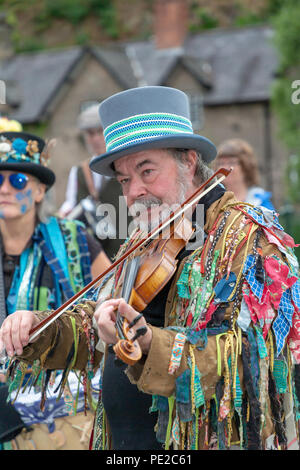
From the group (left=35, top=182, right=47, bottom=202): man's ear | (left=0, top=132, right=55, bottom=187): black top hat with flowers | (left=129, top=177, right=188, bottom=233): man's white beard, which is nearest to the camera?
(left=129, top=177, right=188, bottom=233): man's white beard

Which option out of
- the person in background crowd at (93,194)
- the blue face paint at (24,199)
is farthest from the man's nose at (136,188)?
the person in background crowd at (93,194)

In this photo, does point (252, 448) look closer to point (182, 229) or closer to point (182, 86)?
point (182, 229)

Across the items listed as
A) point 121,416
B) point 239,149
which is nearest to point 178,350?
point 121,416

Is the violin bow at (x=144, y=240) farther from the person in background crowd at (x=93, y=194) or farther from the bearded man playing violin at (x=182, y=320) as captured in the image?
the person in background crowd at (x=93, y=194)

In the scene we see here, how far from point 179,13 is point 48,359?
30.2 meters

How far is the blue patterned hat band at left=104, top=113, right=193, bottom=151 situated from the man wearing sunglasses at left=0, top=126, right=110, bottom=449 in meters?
1.29

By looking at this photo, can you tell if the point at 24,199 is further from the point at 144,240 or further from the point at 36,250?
the point at 144,240

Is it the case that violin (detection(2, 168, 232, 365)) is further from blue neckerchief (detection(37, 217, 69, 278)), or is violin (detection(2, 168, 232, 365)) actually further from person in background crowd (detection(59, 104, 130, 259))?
person in background crowd (detection(59, 104, 130, 259))

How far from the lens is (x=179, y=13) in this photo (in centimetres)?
3077

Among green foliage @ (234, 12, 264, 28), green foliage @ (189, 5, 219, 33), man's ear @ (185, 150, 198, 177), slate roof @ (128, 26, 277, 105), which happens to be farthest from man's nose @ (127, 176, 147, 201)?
green foliage @ (189, 5, 219, 33)

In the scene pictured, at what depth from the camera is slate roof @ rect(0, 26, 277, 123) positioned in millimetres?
25953

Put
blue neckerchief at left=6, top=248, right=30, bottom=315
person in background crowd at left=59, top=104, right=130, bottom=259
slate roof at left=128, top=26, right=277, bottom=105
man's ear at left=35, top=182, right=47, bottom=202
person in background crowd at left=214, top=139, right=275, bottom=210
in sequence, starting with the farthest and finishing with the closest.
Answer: slate roof at left=128, top=26, right=277, bottom=105 < person in background crowd at left=214, top=139, right=275, bottom=210 < person in background crowd at left=59, top=104, right=130, bottom=259 < man's ear at left=35, top=182, right=47, bottom=202 < blue neckerchief at left=6, top=248, right=30, bottom=315

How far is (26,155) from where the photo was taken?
3.84 meters

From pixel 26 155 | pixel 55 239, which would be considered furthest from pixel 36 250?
pixel 26 155
